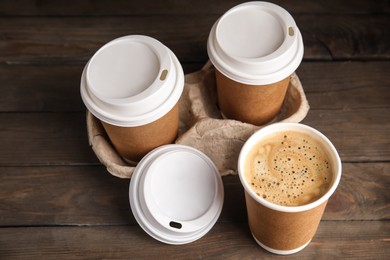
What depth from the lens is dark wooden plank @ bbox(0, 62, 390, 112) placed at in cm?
135

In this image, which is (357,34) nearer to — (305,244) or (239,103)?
(239,103)

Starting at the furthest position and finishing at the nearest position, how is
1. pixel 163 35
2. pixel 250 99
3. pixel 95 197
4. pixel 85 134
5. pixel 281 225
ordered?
pixel 163 35
pixel 85 134
pixel 95 197
pixel 250 99
pixel 281 225

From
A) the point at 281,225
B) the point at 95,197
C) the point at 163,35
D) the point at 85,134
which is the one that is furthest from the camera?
the point at 163,35

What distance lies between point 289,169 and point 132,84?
335 mm

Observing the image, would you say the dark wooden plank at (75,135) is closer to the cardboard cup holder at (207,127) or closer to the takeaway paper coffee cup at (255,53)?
the cardboard cup holder at (207,127)

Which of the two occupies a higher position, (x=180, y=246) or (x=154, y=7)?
(x=154, y=7)

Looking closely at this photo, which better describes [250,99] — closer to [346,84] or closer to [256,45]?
[256,45]

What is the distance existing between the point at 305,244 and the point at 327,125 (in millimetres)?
324

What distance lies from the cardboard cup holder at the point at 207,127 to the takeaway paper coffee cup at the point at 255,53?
5cm

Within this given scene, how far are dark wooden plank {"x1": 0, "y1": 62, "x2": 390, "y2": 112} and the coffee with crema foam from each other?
32cm

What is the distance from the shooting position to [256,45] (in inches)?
41.0

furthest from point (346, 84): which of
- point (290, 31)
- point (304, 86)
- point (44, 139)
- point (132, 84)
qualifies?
point (44, 139)

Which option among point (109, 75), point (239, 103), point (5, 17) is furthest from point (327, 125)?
point (5, 17)

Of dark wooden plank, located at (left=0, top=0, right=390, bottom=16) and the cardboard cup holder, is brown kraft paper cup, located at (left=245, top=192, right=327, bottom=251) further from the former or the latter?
dark wooden plank, located at (left=0, top=0, right=390, bottom=16)
